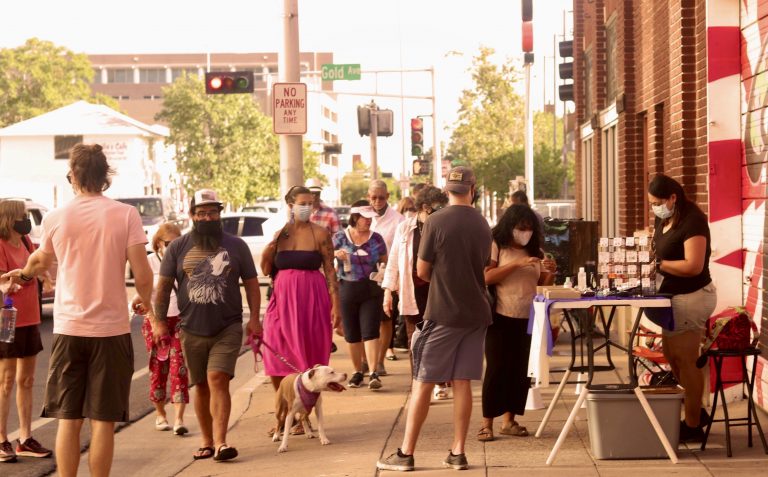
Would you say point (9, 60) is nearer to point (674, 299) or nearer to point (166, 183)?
point (166, 183)

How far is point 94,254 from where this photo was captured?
693 centimetres

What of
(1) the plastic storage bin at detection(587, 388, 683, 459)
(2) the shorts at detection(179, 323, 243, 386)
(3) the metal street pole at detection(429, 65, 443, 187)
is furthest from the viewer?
(3) the metal street pole at detection(429, 65, 443, 187)

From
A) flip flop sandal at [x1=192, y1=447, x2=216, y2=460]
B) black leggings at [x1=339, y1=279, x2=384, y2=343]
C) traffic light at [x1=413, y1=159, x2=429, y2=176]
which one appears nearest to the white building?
traffic light at [x1=413, y1=159, x2=429, y2=176]

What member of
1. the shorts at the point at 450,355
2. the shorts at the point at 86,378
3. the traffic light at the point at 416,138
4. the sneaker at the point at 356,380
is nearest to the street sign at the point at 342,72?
the traffic light at the point at 416,138

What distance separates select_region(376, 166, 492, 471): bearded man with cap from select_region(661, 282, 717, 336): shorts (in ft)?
4.35

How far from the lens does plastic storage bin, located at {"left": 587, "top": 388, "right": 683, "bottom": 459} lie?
8.36 meters

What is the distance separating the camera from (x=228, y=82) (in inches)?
764

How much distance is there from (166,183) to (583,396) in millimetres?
89048

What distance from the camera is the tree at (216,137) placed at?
69000mm

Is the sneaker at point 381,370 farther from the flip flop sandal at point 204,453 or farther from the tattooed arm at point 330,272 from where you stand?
the flip flop sandal at point 204,453

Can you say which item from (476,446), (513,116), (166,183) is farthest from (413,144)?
(166,183)

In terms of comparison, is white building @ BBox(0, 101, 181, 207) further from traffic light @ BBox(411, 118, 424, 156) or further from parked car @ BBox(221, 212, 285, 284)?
parked car @ BBox(221, 212, 285, 284)

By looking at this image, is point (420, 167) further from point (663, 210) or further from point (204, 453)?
point (663, 210)

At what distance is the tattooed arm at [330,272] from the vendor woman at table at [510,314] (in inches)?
51.0
